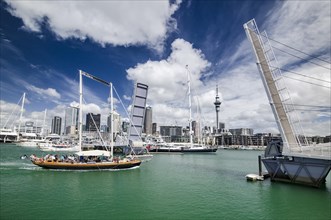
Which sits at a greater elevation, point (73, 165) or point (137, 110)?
point (137, 110)

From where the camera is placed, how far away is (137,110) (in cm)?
8794

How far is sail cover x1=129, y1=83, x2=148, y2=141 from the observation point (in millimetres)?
86875

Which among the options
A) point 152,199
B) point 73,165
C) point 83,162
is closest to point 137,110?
point 83,162

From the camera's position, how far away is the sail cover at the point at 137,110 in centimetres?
8688

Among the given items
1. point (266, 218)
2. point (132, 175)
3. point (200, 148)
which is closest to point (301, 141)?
point (266, 218)

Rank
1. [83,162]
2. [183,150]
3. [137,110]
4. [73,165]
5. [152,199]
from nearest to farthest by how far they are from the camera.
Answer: [152,199], [73,165], [83,162], [137,110], [183,150]

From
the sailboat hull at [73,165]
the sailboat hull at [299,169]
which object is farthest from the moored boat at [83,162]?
the sailboat hull at [299,169]

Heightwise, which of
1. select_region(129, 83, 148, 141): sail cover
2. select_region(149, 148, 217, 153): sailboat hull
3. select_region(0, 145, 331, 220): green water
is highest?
select_region(129, 83, 148, 141): sail cover

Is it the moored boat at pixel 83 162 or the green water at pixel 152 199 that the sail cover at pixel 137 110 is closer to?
the moored boat at pixel 83 162

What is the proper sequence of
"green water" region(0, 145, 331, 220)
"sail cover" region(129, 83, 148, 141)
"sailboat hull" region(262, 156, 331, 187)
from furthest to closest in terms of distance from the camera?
1. "sail cover" region(129, 83, 148, 141)
2. "sailboat hull" region(262, 156, 331, 187)
3. "green water" region(0, 145, 331, 220)

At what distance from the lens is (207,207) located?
21188mm

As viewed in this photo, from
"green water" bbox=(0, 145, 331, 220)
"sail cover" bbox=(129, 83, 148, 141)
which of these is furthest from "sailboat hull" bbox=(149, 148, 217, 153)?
"green water" bbox=(0, 145, 331, 220)

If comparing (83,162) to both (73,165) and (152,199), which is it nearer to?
(73,165)

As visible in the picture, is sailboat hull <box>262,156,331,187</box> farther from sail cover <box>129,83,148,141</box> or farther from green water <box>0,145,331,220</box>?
sail cover <box>129,83,148,141</box>
